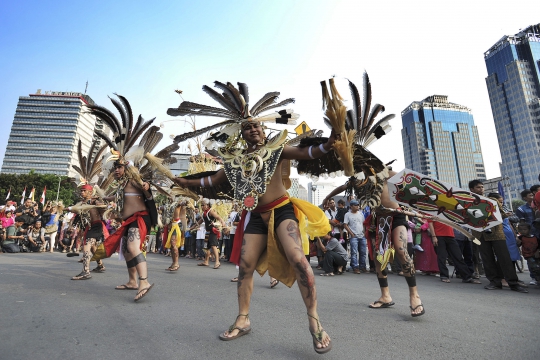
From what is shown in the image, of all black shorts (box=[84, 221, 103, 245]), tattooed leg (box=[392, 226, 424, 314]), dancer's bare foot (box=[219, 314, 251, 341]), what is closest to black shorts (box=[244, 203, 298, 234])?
dancer's bare foot (box=[219, 314, 251, 341])

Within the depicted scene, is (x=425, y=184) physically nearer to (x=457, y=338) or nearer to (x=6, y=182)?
(x=457, y=338)

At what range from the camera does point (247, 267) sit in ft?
9.31

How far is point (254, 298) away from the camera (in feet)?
14.3

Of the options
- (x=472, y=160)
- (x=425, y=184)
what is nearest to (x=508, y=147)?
(x=472, y=160)

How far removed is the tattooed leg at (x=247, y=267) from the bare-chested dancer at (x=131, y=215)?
2.17 meters

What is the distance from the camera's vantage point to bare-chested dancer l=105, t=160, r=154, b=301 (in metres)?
4.42

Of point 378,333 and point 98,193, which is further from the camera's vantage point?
point 98,193

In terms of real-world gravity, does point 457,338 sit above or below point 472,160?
below

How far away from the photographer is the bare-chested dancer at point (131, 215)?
4.42 meters

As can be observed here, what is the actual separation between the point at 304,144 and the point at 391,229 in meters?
2.00

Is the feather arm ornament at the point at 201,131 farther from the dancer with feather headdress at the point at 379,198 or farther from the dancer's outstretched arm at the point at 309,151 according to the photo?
the dancer with feather headdress at the point at 379,198

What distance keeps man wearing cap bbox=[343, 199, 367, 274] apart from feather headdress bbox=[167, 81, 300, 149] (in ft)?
18.4

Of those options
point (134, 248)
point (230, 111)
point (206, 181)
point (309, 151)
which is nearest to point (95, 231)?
point (134, 248)

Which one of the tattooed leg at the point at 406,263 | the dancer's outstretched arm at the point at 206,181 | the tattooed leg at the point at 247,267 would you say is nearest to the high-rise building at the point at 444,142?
the tattooed leg at the point at 406,263
